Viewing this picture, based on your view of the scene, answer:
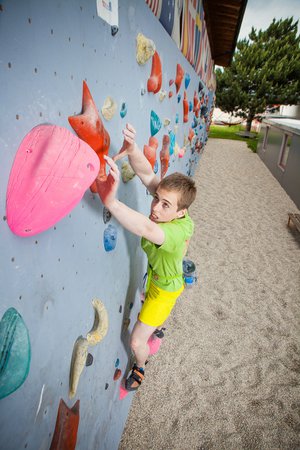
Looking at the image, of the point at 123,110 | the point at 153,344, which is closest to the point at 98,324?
the point at 123,110

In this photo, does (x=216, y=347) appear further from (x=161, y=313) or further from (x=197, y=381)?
(x=161, y=313)

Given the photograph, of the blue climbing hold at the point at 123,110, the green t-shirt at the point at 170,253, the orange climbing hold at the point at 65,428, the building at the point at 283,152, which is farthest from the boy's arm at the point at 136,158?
the building at the point at 283,152

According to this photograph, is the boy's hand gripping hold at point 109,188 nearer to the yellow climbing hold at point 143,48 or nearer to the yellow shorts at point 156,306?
the yellow climbing hold at point 143,48

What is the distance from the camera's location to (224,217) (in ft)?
18.5

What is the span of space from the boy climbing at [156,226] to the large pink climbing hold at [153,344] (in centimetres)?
39

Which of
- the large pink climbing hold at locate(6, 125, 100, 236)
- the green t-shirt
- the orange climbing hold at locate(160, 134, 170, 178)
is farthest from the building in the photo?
the large pink climbing hold at locate(6, 125, 100, 236)

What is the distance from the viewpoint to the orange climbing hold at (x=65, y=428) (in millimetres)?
1049

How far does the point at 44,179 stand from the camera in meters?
0.69

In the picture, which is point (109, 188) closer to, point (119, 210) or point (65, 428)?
point (119, 210)

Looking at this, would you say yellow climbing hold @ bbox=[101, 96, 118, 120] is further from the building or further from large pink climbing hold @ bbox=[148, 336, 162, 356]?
the building

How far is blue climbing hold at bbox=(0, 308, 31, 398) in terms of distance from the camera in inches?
26.1

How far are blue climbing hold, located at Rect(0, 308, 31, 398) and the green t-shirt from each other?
81 cm

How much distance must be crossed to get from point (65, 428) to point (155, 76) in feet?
6.54

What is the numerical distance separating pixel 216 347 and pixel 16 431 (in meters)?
2.22
